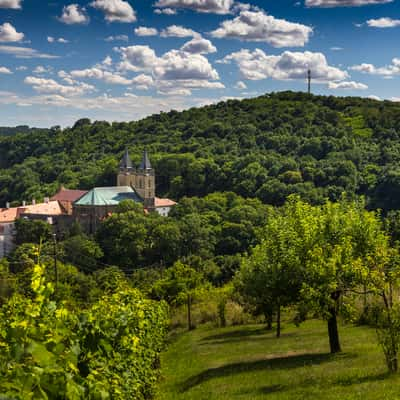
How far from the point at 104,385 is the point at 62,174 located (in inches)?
4790

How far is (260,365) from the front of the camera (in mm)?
17172

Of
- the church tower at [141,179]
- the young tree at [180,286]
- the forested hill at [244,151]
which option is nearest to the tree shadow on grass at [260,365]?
the young tree at [180,286]

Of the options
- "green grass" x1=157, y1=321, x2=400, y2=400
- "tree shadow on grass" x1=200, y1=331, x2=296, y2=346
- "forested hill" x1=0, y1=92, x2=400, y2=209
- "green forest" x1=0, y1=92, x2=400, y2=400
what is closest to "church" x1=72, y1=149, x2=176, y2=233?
"green forest" x1=0, y1=92, x2=400, y2=400

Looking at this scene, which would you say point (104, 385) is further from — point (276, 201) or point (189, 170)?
point (189, 170)

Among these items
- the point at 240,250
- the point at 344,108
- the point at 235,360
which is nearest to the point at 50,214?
the point at 240,250

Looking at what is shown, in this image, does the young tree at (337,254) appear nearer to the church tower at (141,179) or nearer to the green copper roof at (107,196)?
the green copper roof at (107,196)

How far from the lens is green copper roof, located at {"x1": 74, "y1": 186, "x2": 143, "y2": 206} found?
273 feet

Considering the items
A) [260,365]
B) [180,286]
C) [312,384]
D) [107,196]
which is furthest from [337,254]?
[107,196]

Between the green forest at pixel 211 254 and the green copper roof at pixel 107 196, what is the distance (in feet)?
22.4

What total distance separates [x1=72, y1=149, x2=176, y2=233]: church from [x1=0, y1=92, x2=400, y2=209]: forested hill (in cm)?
1357

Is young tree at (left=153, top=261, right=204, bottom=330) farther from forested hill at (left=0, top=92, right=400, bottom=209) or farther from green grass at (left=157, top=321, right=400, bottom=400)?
forested hill at (left=0, top=92, right=400, bottom=209)

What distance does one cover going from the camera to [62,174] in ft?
404

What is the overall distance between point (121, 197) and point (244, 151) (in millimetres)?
39639

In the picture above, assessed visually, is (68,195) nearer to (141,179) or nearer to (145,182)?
(141,179)
